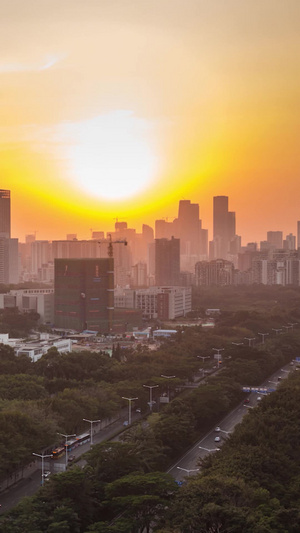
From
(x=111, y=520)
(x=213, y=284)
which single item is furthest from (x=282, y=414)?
(x=213, y=284)

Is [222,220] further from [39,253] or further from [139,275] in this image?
[139,275]

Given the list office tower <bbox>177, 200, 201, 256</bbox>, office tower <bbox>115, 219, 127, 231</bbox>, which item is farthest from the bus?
office tower <bbox>177, 200, 201, 256</bbox>

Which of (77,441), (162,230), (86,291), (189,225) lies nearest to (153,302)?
(86,291)

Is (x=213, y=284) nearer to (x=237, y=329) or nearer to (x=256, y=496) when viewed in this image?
(x=237, y=329)

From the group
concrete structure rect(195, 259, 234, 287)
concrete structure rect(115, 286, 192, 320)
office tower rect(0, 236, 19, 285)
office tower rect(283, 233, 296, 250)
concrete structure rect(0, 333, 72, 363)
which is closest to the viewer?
concrete structure rect(0, 333, 72, 363)

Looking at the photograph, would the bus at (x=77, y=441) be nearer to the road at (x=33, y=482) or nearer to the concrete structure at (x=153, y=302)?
the road at (x=33, y=482)

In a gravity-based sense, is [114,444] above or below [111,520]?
above

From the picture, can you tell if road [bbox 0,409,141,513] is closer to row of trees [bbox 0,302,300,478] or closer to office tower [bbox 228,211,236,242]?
row of trees [bbox 0,302,300,478]
